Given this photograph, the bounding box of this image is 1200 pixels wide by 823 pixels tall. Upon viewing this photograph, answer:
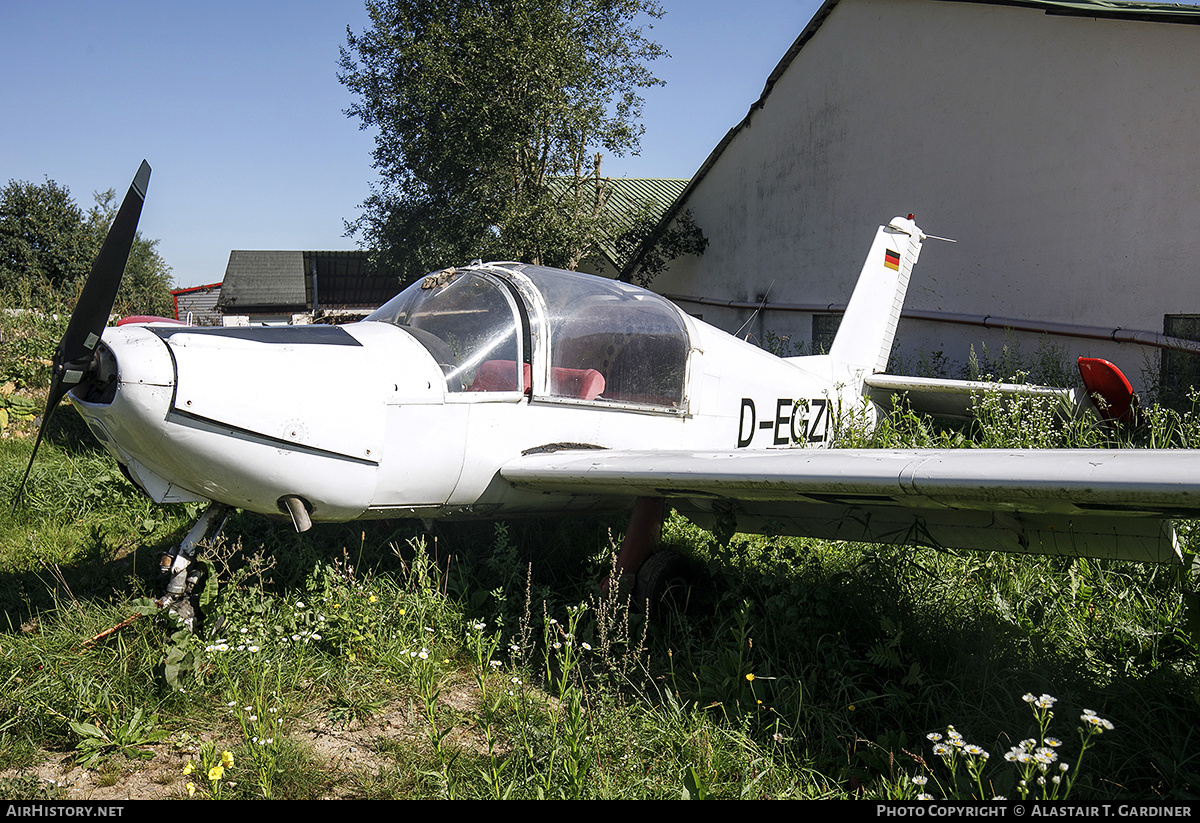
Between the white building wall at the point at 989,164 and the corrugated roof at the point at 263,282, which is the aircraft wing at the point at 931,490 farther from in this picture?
the corrugated roof at the point at 263,282

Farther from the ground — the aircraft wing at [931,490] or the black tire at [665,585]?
the aircraft wing at [931,490]

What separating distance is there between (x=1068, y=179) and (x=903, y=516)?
635 cm

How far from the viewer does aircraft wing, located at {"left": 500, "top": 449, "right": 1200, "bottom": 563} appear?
2266 millimetres

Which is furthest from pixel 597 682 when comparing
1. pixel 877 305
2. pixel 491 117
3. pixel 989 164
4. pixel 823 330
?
pixel 491 117

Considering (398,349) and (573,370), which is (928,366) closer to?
(573,370)

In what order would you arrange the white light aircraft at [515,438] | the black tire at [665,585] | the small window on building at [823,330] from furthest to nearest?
the small window on building at [823,330], the black tire at [665,585], the white light aircraft at [515,438]

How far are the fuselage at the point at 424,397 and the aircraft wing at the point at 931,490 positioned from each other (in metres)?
0.28

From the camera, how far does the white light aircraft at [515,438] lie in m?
2.71

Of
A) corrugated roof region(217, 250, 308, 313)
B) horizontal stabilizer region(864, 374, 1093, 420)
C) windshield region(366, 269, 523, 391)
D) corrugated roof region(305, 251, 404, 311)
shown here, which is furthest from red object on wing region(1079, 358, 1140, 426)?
corrugated roof region(217, 250, 308, 313)

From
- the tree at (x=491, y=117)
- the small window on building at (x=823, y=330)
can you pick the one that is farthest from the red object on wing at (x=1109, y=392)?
the tree at (x=491, y=117)

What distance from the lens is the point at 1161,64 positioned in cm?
674

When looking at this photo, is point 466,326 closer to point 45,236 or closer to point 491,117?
point 491,117
